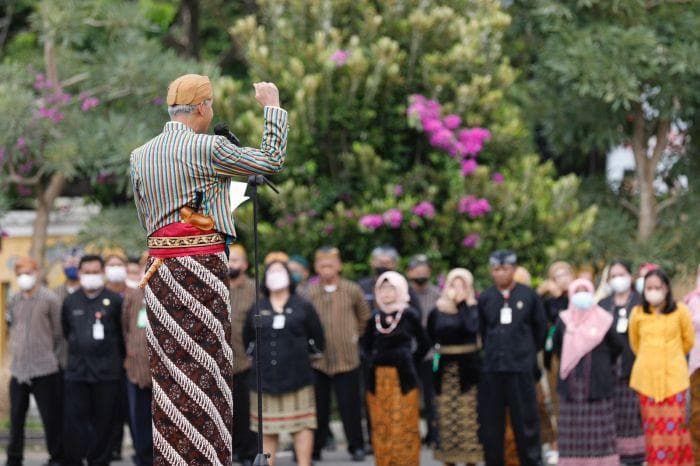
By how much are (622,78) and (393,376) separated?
239 inches

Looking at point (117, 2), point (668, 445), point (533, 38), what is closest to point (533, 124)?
point (533, 38)

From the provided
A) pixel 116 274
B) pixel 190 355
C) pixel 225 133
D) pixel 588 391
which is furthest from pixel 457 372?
pixel 190 355

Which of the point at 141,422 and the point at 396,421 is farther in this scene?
the point at 141,422

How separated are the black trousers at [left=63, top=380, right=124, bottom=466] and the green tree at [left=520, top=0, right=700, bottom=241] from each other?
665cm

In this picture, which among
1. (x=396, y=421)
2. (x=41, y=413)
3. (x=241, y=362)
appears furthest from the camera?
(x=241, y=362)

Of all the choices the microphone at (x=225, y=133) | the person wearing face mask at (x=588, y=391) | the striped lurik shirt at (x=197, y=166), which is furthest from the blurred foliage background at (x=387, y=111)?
the striped lurik shirt at (x=197, y=166)

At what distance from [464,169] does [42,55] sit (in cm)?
533

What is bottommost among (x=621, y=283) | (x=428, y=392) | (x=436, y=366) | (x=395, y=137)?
(x=428, y=392)

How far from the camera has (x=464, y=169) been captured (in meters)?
17.2

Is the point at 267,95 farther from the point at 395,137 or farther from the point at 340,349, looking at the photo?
the point at 395,137

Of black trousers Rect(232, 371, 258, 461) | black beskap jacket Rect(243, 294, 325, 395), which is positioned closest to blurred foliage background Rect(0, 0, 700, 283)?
black trousers Rect(232, 371, 258, 461)

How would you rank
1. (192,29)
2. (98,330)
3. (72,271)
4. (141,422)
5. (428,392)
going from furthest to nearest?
1. (192,29)
2. (428,392)
3. (72,271)
4. (98,330)
5. (141,422)

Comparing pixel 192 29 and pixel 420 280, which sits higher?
pixel 192 29

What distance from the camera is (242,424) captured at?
14.6 m
